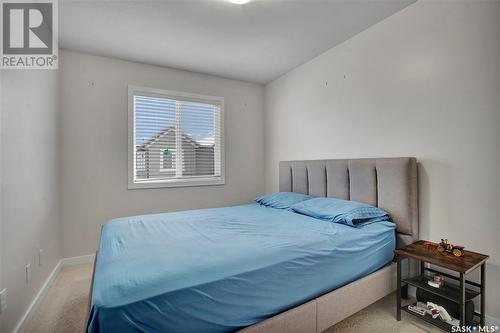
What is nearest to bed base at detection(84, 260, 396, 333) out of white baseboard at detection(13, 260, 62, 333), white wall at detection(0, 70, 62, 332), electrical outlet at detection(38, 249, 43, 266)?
white wall at detection(0, 70, 62, 332)

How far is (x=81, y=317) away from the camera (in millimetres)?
1891

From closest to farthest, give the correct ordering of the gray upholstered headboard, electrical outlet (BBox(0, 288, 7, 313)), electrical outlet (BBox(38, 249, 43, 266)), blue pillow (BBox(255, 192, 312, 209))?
electrical outlet (BBox(0, 288, 7, 313)), the gray upholstered headboard, electrical outlet (BBox(38, 249, 43, 266)), blue pillow (BBox(255, 192, 312, 209))

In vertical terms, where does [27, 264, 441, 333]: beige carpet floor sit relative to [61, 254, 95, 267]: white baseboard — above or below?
below

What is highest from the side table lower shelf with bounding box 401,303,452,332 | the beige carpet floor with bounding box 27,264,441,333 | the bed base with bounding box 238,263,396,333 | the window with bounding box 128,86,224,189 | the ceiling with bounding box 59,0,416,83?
the ceiling with bounding box 59,0,416,83

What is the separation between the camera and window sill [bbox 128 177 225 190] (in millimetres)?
3180

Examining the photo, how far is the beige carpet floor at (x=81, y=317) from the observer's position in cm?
173

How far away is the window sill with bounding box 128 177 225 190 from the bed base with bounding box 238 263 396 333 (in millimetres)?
2464

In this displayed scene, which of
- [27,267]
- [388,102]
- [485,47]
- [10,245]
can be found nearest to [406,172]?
[388,102]

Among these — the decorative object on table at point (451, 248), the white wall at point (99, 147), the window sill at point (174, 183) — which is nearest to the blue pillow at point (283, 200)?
the window sill at point (174, 183)

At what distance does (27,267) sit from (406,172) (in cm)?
319

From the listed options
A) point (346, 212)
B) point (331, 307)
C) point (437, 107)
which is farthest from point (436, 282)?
point (437, 107)

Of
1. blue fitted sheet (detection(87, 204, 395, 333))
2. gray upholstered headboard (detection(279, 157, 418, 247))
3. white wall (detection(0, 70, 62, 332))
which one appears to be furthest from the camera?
gray upholstered headboard (detection(279, 157, 418, 247))

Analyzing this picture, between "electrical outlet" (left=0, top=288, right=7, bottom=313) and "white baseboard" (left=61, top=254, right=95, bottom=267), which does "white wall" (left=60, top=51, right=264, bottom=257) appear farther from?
"electrical outlet" (left=0, top=288, right=7, bottom=313)

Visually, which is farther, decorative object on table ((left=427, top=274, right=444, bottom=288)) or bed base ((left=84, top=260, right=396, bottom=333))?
decorative object on table ((left=427, top=274, right=444, bottom=288))
